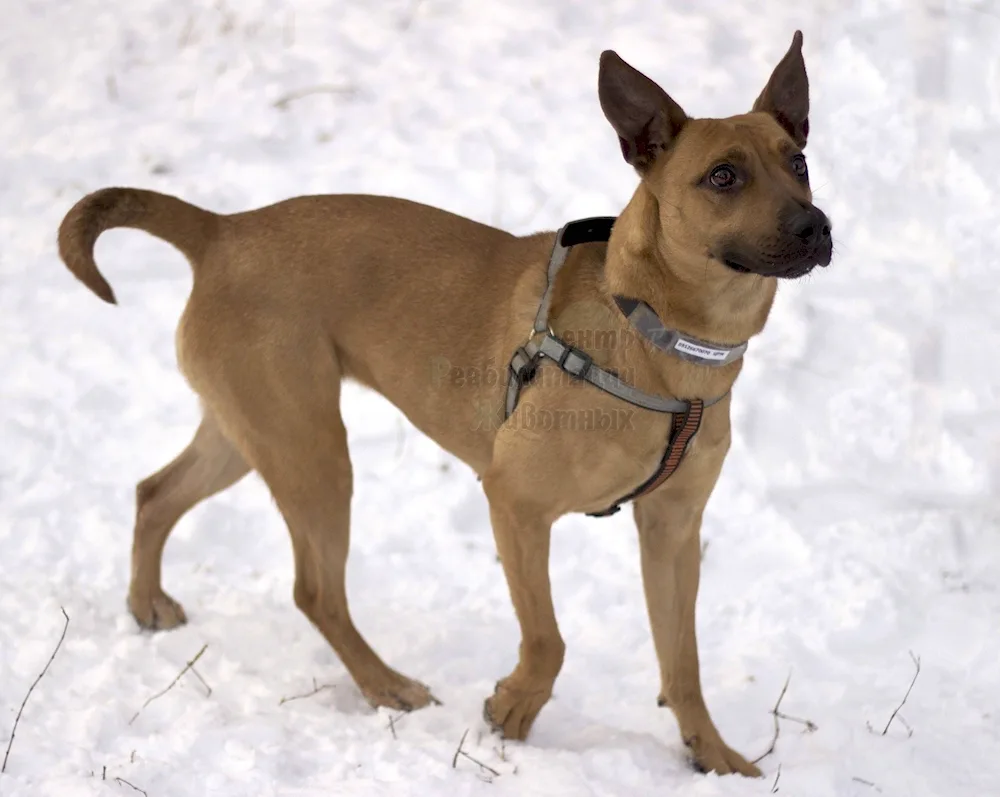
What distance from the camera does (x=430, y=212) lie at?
379 cm

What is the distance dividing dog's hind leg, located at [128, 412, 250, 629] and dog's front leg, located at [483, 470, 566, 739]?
1.30 metres

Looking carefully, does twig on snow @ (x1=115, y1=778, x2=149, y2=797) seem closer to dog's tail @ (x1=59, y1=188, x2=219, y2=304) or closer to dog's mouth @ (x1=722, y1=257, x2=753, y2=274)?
dog's tail @ (x1=59, y1=188, x2=219, y2=304)

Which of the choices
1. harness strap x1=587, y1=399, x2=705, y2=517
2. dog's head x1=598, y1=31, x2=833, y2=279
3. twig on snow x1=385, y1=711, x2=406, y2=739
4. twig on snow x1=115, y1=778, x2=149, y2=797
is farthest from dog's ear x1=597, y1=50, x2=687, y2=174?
twig on snow x1=115, y1=778, x2=149, y2=797

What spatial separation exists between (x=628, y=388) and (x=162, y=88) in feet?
16.6

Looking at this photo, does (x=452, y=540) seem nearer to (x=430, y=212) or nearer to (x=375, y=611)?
(x=375, y=611)

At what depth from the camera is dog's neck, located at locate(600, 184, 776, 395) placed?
309cm

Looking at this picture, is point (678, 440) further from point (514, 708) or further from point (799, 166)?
point (514, 708)

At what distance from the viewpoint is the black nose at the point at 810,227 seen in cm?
280

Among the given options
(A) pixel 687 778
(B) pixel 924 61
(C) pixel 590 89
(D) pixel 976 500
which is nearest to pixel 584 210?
(C) pixel 590 89

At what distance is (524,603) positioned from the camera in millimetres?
3426

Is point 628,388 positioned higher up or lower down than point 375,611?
higher up

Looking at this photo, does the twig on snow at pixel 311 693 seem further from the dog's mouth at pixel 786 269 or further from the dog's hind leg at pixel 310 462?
the dog's mouth at pixel 786 269

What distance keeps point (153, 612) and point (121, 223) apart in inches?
56.9

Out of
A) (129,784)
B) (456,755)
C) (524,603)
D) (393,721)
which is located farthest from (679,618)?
(129,784)
